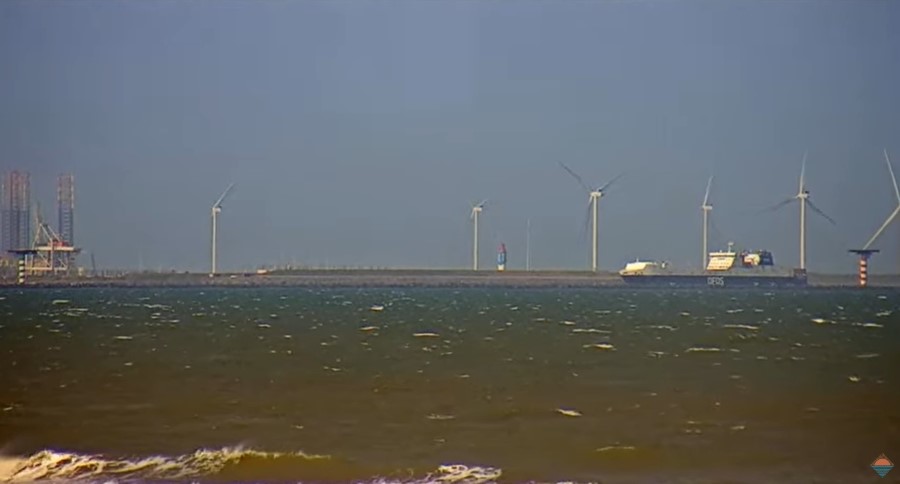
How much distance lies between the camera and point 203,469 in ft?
25.8

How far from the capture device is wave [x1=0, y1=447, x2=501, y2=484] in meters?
7.58

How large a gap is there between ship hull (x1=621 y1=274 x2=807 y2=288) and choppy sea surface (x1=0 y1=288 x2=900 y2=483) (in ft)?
131

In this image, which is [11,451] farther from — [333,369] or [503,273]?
[503,273]

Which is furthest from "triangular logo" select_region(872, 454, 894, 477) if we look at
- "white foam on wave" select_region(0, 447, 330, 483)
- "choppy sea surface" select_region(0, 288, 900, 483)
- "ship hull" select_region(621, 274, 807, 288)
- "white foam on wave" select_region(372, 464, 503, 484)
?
"ship hull" select_region(621, 274, 807, 288)

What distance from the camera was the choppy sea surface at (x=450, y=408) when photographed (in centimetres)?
799

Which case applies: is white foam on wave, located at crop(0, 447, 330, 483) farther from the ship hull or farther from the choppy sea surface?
the ship hull

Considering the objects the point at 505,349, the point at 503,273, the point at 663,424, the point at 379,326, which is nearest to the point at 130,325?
the point at 379,326

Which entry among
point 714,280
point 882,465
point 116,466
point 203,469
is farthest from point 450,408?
point 714,280

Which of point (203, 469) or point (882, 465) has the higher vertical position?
point (882, 465)

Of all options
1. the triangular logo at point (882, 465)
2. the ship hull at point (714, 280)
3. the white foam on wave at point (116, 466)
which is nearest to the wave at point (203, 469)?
the white foam on wave at point (116, 466)

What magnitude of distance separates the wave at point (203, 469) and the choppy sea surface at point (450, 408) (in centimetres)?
2

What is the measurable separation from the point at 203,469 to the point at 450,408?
3.17 meters

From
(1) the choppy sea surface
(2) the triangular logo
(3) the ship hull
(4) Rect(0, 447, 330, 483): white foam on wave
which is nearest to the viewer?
(2) the triangular logo

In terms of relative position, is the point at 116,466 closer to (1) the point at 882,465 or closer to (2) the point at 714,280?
(1) the point at 882,465
